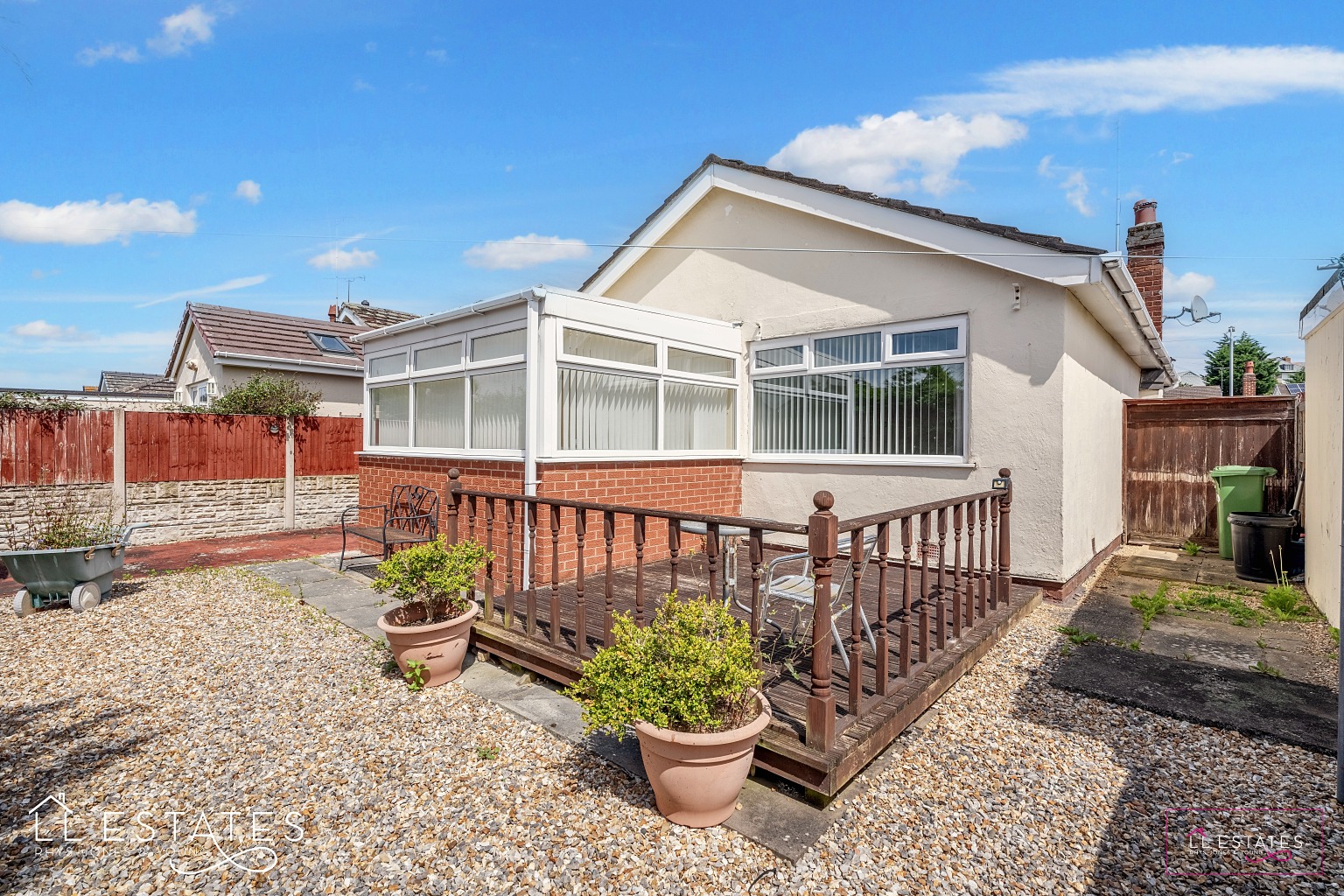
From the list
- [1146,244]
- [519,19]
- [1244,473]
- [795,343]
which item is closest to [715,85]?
[519,19]

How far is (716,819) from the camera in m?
2.53

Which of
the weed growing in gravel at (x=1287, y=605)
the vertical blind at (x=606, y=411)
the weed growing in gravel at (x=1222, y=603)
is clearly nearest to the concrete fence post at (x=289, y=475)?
the vertical blind at (x=606, y=411)

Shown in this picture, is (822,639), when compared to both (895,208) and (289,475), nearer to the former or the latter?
(895,208)

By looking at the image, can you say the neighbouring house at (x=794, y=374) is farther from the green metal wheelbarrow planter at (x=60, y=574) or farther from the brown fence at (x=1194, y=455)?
the green metal wheelbarrow planter at (x=60, y=574)

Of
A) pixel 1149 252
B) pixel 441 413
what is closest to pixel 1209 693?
pixel 441 413

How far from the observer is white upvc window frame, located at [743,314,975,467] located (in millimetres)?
6109

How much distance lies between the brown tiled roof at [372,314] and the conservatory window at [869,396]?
15212mm

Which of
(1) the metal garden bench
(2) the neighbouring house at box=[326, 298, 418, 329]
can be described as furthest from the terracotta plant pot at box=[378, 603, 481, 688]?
(2) the neighbouring house at box=[326, 298, 418, 329]

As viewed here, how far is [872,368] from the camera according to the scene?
673 centimetres

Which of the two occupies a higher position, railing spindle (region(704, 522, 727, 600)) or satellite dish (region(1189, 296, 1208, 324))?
satellite dish (region(1189, 296, 1208, 324))

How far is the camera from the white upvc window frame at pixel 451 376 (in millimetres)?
5945

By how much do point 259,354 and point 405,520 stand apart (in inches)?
370

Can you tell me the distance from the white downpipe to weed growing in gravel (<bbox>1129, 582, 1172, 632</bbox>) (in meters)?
5.22

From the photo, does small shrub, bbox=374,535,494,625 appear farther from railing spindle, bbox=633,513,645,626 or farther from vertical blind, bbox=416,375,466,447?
vertical blind, bbox=416,375,466,447
